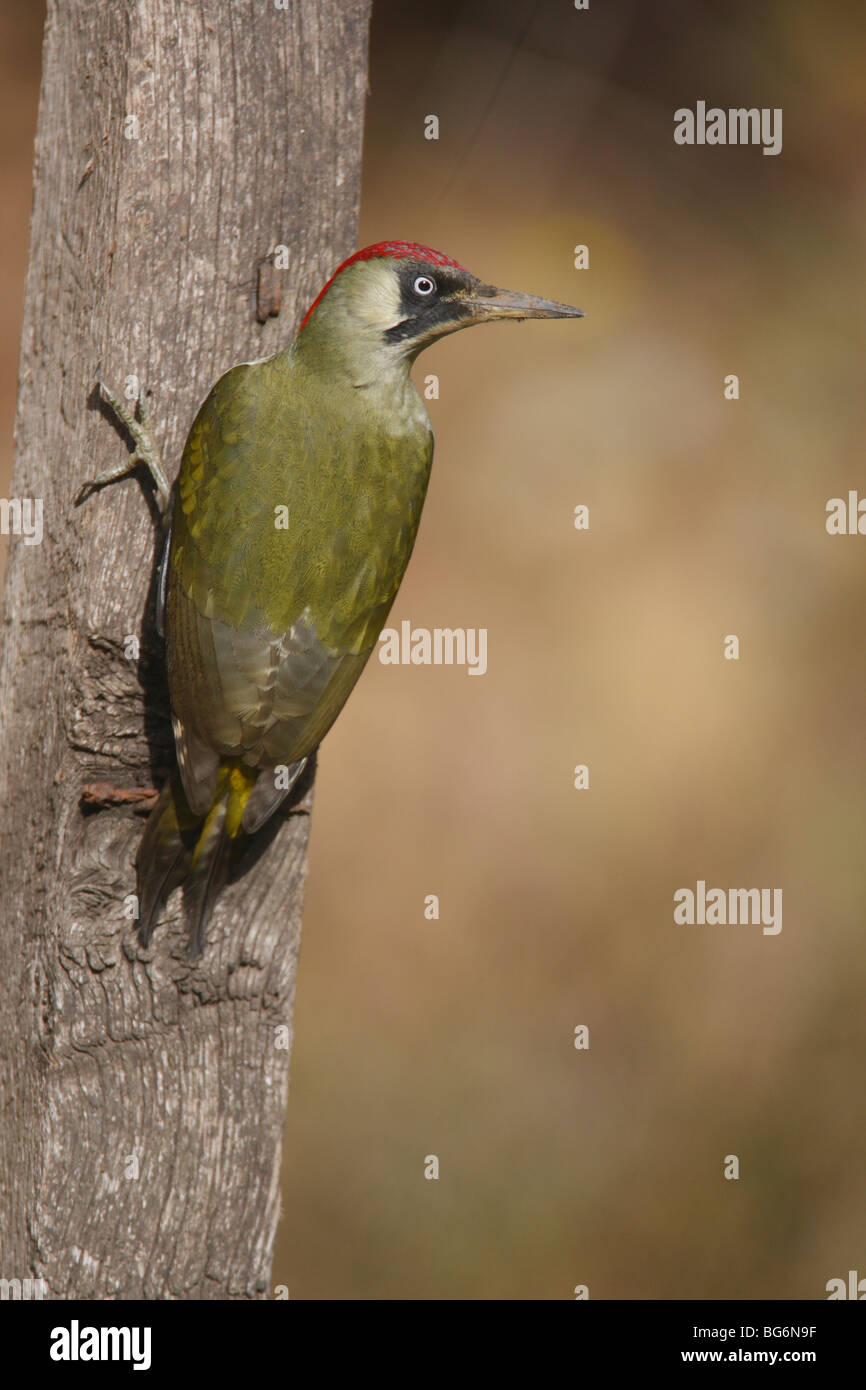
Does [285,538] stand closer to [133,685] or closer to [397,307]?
[133,685]

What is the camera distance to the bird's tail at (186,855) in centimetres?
237

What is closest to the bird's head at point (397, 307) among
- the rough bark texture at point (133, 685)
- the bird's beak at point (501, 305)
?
the bird's beak at point (501, 305)

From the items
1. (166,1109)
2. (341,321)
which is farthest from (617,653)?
(166,1109)

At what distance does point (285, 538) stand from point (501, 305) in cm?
71

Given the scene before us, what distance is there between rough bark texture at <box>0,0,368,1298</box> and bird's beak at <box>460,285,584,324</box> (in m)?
0.38

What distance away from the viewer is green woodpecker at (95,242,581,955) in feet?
7.90

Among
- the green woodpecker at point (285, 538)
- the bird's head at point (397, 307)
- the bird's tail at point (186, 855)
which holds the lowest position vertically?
the bird's tail at point (186, 855)

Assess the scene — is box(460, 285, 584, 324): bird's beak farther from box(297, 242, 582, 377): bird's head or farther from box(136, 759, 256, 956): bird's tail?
box(136, 759, 256, 956): bird's tail

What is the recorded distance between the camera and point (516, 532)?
17.6ft

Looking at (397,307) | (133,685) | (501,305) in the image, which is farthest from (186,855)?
(501,305)

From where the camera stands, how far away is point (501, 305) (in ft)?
9.22

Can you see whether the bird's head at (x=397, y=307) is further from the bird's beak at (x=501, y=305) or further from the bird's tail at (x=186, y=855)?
the bird's tail at (x=186, y=855)

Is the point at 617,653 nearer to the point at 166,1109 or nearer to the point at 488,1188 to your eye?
the point at 488,1188

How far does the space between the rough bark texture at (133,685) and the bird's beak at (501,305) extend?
38 cm
